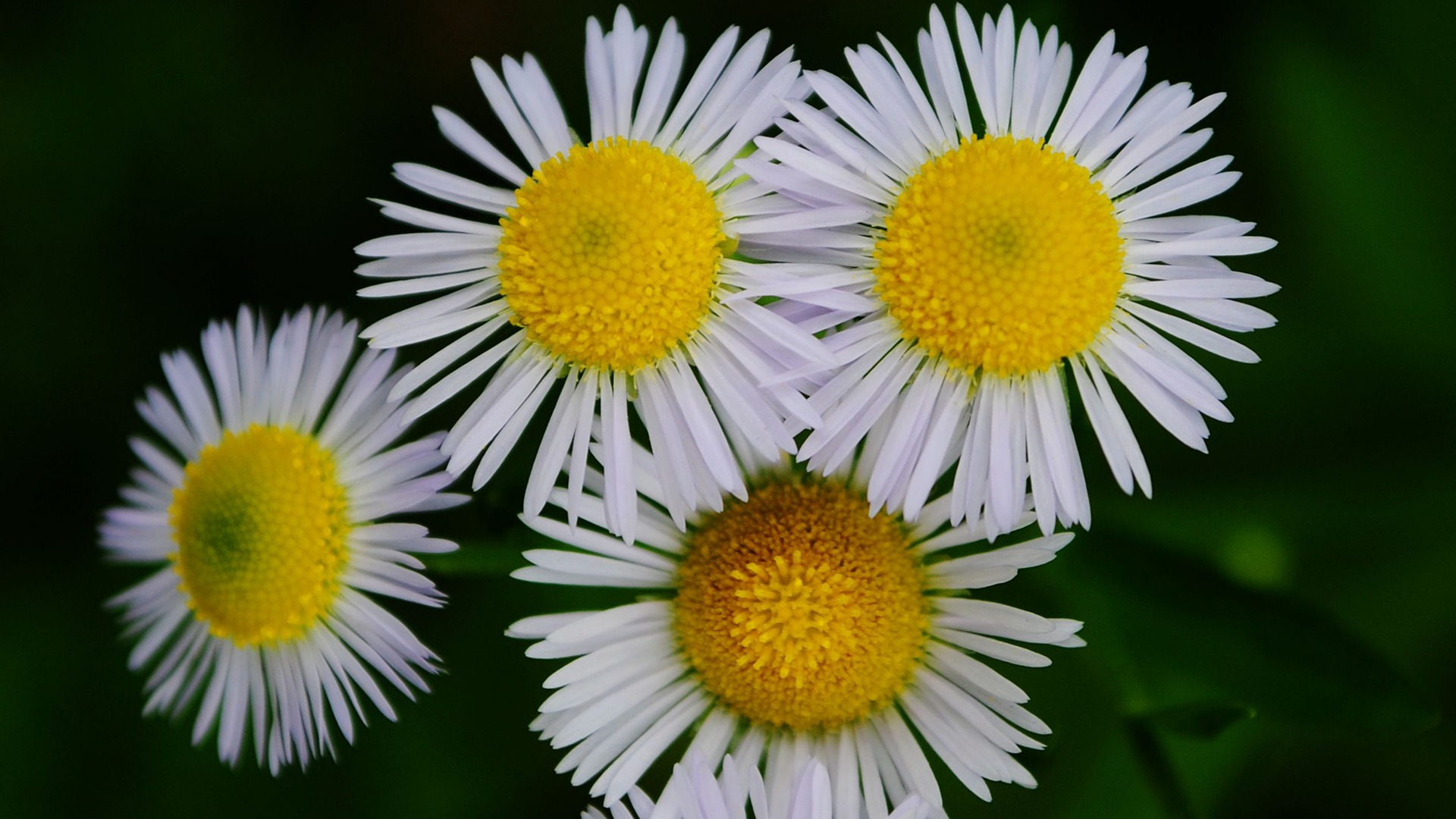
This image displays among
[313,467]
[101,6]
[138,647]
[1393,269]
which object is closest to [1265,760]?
[1393,269]

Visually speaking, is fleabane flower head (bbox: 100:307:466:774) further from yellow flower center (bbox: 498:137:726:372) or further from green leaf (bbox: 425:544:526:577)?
yellow flower center (bbox: 498:137:726:372)

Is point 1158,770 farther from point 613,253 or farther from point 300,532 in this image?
point 300,532

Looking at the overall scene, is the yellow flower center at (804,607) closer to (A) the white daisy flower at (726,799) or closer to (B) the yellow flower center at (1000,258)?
(A) the white daisy flower at (726,799)

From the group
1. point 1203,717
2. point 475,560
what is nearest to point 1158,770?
point 1203,717

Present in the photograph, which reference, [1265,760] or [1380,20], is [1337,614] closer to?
[1265,760]

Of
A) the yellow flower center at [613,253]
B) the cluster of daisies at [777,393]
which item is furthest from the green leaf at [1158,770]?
the yellow flower center at [613,253]

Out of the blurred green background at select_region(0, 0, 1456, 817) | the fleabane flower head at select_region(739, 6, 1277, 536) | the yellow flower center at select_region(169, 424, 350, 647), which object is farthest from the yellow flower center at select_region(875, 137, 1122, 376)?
the yellow flower center at select_region(169, 424, 350, 647)
